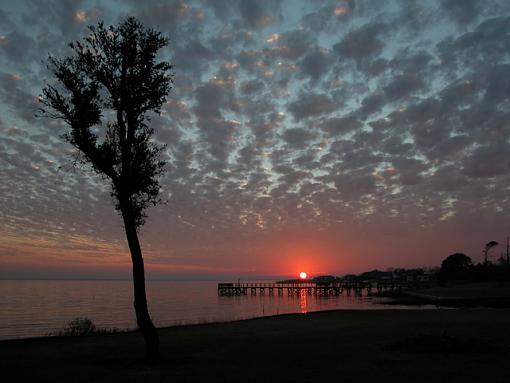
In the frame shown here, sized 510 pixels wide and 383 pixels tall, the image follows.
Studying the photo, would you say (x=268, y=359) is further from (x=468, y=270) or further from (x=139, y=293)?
(x=468, y=270)

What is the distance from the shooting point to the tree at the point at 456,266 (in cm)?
13400

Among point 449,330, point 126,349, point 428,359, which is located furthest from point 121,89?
point 449,330

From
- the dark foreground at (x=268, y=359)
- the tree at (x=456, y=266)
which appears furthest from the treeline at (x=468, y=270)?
the dark foreground at (x=268, y=359)

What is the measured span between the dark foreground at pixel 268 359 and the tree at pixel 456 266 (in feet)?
404

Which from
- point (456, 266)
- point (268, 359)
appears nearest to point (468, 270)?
point (456, 266)

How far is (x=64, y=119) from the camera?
14.5 m

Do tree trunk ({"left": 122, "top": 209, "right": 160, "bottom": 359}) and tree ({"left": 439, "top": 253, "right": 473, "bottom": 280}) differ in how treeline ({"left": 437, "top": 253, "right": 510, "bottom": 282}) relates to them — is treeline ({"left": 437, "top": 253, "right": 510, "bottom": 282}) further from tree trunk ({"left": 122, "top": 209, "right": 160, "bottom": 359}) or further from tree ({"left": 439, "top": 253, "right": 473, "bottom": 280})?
tree trunk ({"left": 122, "top": 209, "right": 160, "bottom": 359})

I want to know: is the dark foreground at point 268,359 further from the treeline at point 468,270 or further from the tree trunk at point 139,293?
the treeline at point 468,270

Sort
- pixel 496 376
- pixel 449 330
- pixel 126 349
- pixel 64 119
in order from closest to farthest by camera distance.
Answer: pixel 496 376, pixel 64 119, pixel 126 349, pixel 449 330

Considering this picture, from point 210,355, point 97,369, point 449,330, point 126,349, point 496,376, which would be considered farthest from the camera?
point 449,330

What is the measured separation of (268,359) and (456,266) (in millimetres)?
142408

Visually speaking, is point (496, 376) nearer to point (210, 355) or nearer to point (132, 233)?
point (210, 355)

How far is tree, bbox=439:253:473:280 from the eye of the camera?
134000mm

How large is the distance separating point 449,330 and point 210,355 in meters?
13.8
